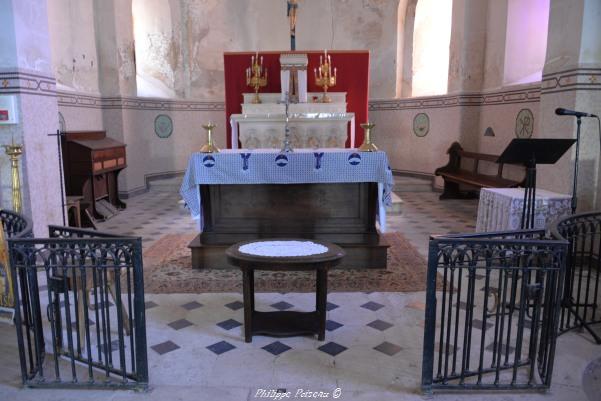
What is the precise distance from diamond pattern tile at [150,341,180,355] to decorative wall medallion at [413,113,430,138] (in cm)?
827

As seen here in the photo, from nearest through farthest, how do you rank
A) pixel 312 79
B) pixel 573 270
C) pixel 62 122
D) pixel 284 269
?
pixel 284 269 < pixel 573 270 < pixel 62 122 < pixel 312 79

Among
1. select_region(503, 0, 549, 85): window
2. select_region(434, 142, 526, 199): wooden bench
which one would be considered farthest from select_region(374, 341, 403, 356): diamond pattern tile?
select_region(503, 0, 549, 85): window

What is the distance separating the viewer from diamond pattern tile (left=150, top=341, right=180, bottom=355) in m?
3.23

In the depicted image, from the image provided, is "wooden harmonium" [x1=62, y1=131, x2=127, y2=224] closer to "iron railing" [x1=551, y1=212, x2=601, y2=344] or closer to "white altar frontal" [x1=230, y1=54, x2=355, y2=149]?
"white altar frontal" [x1=230, y1=54, x2=355, y2=149]

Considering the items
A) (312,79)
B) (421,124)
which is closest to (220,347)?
(312,79)

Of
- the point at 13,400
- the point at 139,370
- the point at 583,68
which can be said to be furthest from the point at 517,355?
the point at 583,68

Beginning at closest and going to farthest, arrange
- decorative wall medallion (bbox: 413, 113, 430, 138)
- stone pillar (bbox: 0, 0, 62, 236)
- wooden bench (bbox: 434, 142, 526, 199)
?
stone pillar (bbox: 0, 0, 62, 236)
wooden bench (bbox: 434, 142, 526, 199)
decorative wall medallion (bbox: 413, 113, 430, 138)

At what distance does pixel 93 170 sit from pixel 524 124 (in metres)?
6.49

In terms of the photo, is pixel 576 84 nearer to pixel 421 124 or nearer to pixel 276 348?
pixel 276 348

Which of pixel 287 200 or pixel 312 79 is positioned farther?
pixel 312 79

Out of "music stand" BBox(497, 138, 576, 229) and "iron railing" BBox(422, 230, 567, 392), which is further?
"music stand" BBox(497, 138, 576, 229)

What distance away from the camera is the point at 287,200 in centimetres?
507

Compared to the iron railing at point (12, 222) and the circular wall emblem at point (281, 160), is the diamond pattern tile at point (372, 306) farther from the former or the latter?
the iron railing at point (12, 222)

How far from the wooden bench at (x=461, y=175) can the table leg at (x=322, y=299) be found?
510 centimetres
